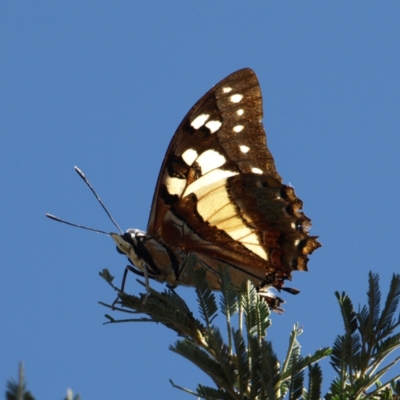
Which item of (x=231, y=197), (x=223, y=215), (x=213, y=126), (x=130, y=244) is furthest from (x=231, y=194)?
(x=130, y=244)

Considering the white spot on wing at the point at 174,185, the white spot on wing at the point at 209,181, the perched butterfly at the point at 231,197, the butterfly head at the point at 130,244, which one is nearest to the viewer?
the butterfly head at the point at 130,244

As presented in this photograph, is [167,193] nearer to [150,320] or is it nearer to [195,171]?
[195,171]

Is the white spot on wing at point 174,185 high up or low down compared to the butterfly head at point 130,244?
up

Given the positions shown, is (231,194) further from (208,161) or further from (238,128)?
(238,128)

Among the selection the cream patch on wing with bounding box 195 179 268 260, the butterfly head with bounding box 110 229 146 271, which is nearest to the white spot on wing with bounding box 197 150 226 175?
the cream patch on wing with bounding box 195 179 268 260

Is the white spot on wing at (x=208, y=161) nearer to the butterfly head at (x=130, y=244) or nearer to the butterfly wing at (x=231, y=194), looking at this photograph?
the butterfly wing at (x=231, y=194)

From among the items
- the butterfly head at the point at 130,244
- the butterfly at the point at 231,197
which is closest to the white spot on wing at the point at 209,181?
the butterfly at the point at 231,197

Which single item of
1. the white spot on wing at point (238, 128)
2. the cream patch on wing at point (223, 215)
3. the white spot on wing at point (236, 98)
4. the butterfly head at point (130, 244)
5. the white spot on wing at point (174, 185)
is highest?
the white spot on wing at point (236, 98)

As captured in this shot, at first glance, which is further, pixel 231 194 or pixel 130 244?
pixel 231 194
